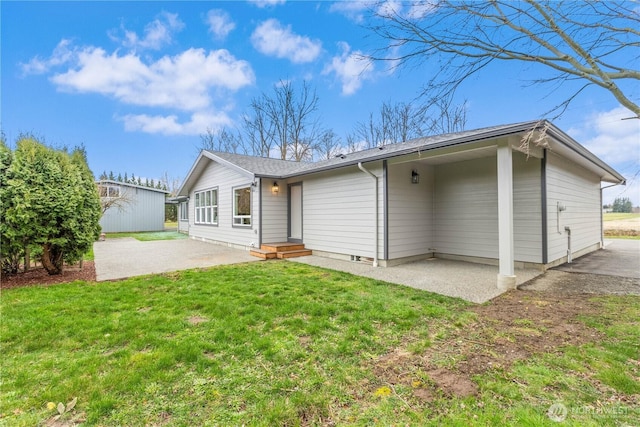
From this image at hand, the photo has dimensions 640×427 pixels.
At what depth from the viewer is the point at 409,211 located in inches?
296

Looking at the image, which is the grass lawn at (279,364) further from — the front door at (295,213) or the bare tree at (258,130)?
the bare tree at (258,130)

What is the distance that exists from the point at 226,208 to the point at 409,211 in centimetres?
702

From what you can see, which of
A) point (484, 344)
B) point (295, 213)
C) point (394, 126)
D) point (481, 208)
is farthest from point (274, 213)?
point (394, 126)

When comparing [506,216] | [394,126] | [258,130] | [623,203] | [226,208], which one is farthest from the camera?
[258,130]

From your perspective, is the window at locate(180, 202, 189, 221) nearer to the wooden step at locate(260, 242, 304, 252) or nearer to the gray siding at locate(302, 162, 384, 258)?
the wooden step at locate(260, 242, 304, 252)

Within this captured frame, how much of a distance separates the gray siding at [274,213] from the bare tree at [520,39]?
6297 millimetres

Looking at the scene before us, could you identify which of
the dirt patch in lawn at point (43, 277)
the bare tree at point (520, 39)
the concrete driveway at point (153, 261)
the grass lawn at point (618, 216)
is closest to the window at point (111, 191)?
the concrete driveway at point (153, 261)

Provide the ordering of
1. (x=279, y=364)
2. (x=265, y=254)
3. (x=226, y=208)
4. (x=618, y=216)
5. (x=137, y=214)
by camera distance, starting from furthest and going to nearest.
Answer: (x=618, y=216) → (x=137, y=214) → (x=226, y=208) → (x=265, y=254) → (x=279, y=364)

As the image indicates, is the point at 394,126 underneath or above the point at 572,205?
above

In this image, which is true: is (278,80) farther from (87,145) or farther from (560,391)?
(560,391)

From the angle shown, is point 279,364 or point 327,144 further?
point 327,144

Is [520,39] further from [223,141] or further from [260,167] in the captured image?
[223,141]

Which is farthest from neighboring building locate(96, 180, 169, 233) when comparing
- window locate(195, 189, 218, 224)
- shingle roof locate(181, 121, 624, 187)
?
shingle roof locate(181, 121, 624, 187)

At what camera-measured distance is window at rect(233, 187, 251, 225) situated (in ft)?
33.1
